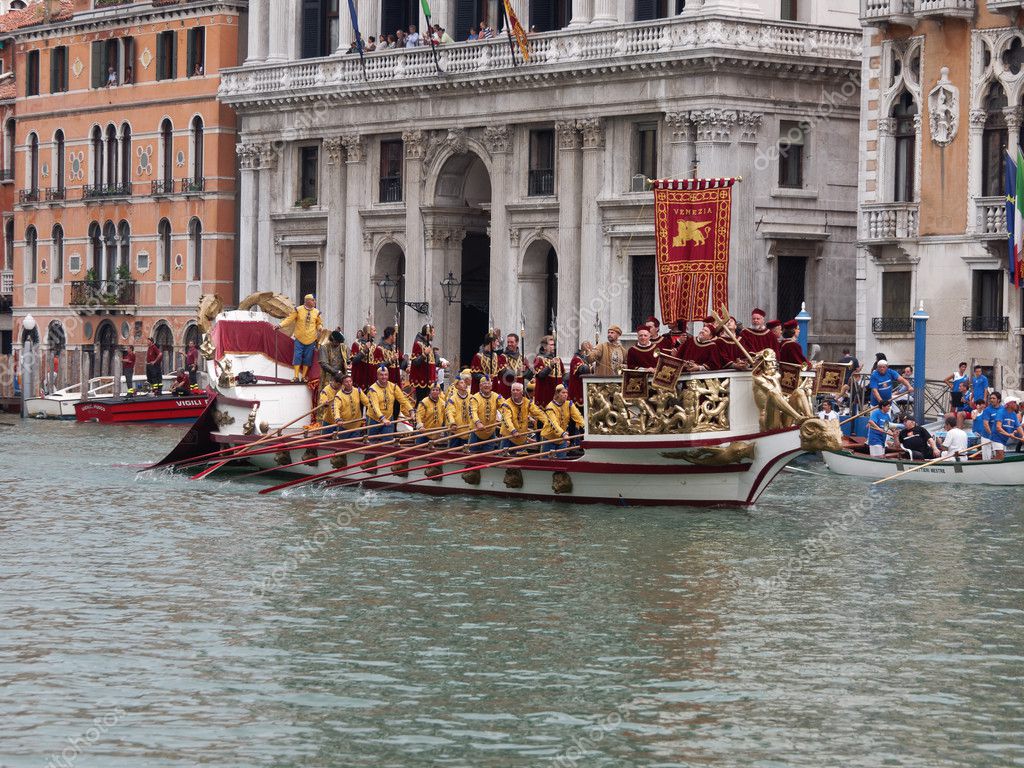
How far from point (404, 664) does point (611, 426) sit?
1164 cm

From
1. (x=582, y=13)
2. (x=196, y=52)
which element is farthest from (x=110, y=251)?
(x=582, y=13)

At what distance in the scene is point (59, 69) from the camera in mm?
75000

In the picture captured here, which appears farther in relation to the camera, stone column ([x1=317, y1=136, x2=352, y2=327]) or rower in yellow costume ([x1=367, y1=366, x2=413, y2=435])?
stone column ([x1=317, y1=136, x2=352, y2=327])

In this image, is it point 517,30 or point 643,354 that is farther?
point 517,30

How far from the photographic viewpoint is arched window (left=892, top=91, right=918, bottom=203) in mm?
47438

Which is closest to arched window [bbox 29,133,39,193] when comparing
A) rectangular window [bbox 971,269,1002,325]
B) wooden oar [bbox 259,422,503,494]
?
rectangular window [bbox 971,269,1002,325]

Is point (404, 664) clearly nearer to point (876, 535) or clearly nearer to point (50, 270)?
point (876, 535)

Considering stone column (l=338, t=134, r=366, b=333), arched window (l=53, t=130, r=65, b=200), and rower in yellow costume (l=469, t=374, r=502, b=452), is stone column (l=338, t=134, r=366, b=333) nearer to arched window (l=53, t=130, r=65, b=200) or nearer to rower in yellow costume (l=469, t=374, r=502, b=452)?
arched window (l=53, t=130, r=65, b=200)

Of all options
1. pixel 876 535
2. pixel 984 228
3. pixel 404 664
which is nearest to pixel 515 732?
pixel 404 664

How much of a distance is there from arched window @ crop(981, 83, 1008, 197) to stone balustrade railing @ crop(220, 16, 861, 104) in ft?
26.9

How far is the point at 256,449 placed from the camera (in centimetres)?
3700

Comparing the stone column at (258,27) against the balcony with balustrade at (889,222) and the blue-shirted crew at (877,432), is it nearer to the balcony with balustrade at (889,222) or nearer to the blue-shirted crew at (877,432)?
the balcony with balustrade at (889,222)

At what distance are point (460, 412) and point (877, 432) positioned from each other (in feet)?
25.7

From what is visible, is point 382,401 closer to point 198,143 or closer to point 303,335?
point 303,335
